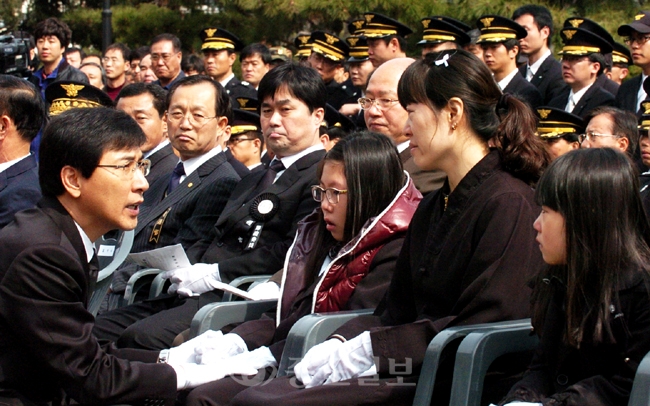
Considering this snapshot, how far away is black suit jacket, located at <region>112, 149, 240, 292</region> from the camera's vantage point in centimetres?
503

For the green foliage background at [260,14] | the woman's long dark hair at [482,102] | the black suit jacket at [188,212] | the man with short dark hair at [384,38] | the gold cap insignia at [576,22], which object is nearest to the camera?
the woman's long dark hair at [482,102]

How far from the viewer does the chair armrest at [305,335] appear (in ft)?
10.7

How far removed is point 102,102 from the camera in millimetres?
7348

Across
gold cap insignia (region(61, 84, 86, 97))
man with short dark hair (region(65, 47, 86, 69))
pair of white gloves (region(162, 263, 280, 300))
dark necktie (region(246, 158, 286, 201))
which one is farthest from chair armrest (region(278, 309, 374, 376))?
man with short dark hair (region(65, 47, 86, 69))

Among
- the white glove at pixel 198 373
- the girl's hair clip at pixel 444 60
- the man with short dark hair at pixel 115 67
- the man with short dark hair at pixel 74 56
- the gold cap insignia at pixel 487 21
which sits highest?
the girl's hair clip at pixel 444 60

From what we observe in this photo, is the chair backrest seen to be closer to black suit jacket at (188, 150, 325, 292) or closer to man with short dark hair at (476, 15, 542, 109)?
black suit jacket at (188, 150, 325, 292)

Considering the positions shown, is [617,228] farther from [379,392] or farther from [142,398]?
[142,398]

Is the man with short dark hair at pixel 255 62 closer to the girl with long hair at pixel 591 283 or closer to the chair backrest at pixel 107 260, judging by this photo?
the chair backrest at pixel 107 260

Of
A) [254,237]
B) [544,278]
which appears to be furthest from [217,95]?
[544,278]

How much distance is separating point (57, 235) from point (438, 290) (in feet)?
4.02

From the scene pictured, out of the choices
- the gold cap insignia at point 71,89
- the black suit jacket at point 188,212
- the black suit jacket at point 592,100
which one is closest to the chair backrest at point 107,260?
the black suit jacket at point 188,212

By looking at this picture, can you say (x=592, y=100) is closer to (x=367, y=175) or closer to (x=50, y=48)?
(x=367, y=175)

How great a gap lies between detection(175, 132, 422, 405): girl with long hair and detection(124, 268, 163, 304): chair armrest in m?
1.08

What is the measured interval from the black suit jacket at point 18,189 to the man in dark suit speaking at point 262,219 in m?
0.68
